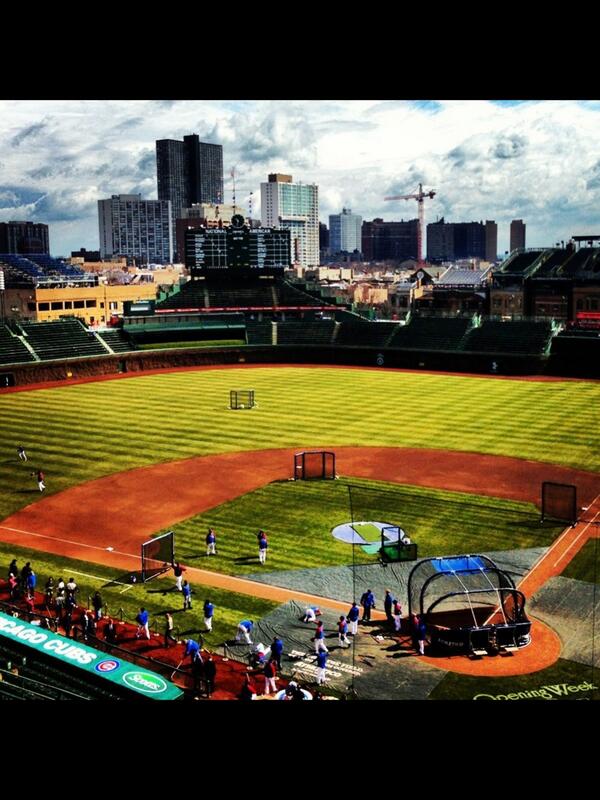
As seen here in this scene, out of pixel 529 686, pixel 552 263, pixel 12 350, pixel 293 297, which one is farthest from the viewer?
pixel 552 263

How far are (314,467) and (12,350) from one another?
4181 cm

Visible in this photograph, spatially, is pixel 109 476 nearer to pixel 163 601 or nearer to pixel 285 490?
pixel 285 490

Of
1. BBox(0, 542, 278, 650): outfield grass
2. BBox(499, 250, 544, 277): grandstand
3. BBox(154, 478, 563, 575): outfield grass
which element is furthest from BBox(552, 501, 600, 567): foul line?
BBox(499, 250, 544, 277): grandstand

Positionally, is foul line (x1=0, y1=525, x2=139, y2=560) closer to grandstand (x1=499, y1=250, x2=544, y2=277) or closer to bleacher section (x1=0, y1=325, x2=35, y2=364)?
bleacher section (x1=0, y1=325, x2=35, y2=364)

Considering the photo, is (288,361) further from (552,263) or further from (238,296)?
(552,263)

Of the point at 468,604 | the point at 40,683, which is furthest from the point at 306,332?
the point at 40,683

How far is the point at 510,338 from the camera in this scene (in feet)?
242

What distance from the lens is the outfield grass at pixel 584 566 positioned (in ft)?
79.9

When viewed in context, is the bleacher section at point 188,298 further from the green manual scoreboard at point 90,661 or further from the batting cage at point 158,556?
the green manual scoreboard at point 90,661

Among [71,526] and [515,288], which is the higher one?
[515,288]
